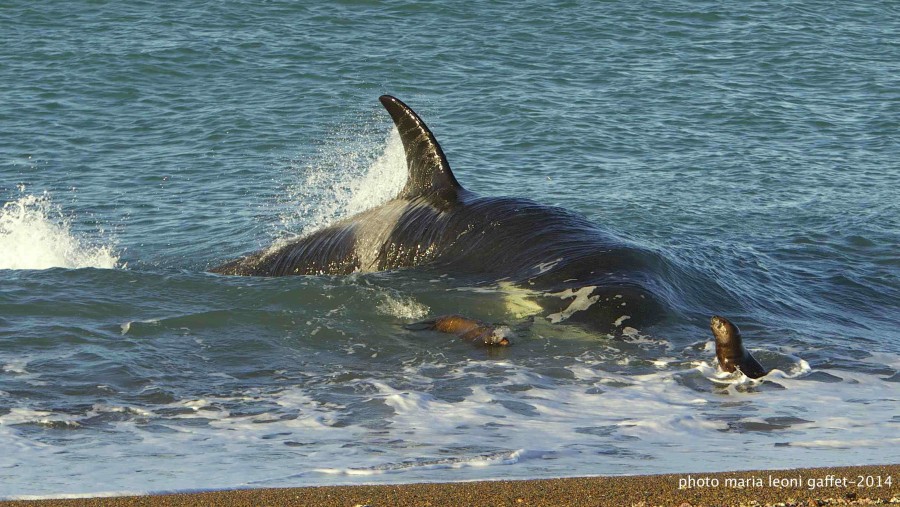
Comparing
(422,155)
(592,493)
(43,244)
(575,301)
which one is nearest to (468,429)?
(592,493)

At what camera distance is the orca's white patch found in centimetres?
1023

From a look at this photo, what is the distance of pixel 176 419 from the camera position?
26.1 ft

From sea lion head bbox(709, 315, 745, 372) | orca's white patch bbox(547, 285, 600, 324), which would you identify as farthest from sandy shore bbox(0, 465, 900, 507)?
orca's white patch bbox(547, 285, 600, 324)

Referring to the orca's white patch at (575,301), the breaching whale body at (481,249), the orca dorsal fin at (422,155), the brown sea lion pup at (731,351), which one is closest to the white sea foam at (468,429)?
the brown sea lion pup at (731,351)

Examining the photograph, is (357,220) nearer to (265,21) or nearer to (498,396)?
(498,396)

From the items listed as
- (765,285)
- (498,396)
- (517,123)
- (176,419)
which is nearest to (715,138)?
(517,123)

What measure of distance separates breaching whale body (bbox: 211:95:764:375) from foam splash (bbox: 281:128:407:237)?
0.95 m

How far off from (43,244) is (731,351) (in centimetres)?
932

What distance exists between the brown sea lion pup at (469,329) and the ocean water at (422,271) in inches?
5.2

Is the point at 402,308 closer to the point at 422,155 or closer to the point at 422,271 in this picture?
the point at 422,271

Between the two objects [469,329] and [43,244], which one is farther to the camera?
[43,244]

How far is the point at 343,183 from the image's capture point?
58.3 feet

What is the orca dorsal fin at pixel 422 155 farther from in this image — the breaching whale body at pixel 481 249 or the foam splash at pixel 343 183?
the foam splash at pixel 343 183

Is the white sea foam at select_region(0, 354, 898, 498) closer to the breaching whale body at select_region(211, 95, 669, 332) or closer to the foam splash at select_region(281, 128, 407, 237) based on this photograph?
the breaching whale body at select_region(211, 95, 669, 332)
